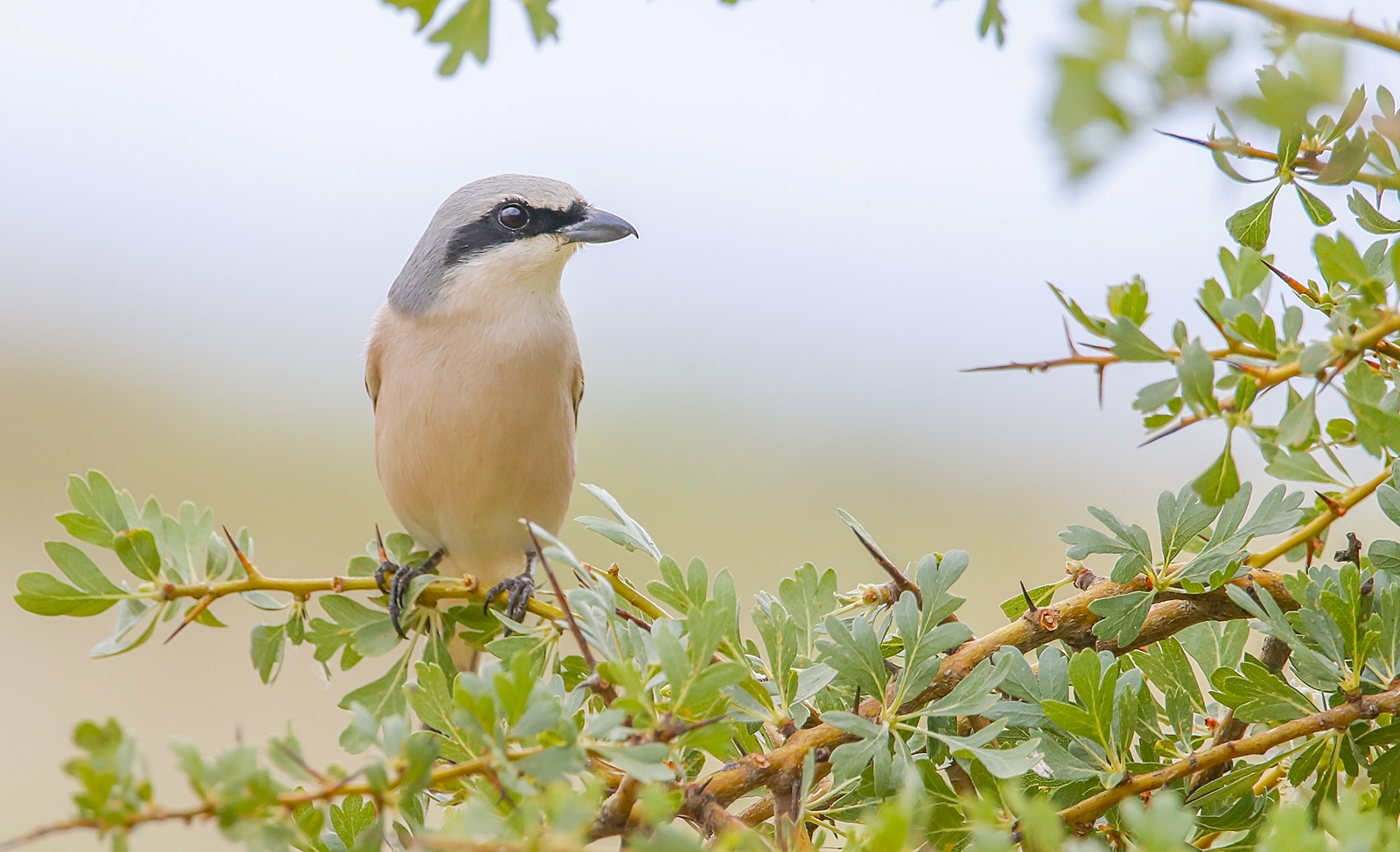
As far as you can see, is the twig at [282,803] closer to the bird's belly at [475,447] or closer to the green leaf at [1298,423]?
the green leaf at [1298,423]

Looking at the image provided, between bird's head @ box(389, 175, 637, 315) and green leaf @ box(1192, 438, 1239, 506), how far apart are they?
237 cm

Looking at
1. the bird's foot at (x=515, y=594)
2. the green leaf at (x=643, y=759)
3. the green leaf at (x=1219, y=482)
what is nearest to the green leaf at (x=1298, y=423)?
the green leaf at (x=1219, y=482)

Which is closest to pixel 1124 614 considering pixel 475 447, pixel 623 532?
pixel 623 532

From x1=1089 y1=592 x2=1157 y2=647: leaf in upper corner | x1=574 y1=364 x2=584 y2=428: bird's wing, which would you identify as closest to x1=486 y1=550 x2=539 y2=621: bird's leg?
x1=574 y1=364 x2=584 y2=428: bird's wing

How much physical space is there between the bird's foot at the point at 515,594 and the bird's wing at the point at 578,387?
0.70 m

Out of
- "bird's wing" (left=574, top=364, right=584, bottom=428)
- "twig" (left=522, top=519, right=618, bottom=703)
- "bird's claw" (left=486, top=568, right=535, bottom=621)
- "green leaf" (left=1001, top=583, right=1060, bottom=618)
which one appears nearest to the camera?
"twig" (left=522, top=519, right=618, bottom=703)

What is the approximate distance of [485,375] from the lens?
10.1 feet

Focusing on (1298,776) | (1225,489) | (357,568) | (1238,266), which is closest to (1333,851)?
(1298,776)

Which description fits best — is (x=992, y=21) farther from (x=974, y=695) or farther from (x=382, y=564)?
(x=382, y=564)

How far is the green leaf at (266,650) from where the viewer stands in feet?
5.06

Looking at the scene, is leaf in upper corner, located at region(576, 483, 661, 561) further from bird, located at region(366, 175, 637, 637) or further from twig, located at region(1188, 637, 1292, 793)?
bird, located at region(366, 175, 637, 637)

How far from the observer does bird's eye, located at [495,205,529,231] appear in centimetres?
335

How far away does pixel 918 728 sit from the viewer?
1.15m

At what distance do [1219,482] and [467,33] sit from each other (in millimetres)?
800
